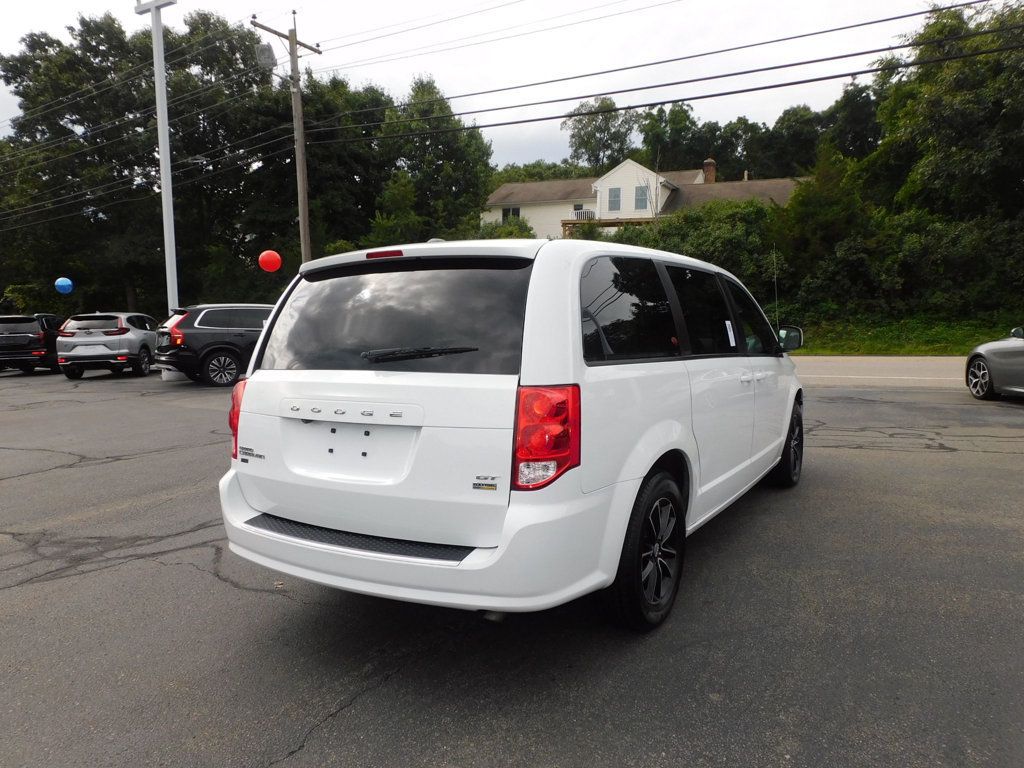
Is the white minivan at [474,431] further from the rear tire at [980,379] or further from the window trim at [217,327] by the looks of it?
the window trim at [217,327]

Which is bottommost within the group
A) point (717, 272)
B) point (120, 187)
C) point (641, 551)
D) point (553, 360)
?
point (641, 551)

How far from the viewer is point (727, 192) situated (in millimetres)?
43219

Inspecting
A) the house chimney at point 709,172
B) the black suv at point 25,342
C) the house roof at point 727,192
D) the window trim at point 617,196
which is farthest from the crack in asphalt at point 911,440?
the house chimney at point 709,172

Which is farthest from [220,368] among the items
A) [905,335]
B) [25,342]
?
[905,335]

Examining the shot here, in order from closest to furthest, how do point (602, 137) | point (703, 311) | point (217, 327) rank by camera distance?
point (703, 311) → point (217, 327) → point (602, 137)

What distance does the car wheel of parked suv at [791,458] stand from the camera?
5.68 meters

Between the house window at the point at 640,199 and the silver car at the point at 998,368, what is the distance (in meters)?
33.8

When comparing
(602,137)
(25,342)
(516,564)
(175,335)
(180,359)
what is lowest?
(516,564)

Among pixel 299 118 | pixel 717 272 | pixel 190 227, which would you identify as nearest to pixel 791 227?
pixel 299 118

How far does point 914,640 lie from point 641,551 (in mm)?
1338

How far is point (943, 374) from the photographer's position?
14.9 metres

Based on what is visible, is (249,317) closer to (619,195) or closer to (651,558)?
(651,558)

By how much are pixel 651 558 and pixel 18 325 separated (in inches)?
798

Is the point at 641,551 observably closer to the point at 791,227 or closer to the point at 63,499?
the point at 63,499
